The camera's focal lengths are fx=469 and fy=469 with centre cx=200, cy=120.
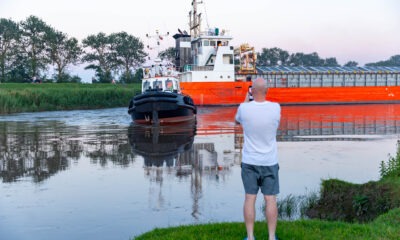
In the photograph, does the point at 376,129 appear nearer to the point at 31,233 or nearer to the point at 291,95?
the point at 31,233

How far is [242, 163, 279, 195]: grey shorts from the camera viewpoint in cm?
525

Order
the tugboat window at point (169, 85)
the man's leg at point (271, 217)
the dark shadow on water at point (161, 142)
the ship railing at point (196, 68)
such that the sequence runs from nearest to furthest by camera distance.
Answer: the man's leg at point (271, 217), the dark shadow on water at point (161, 142), the tugboat window at point (169, 85), the ship railing at point (196, 68)

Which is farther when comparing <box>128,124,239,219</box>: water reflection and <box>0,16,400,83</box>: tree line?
<box>0,16,400,83</box>: tree line

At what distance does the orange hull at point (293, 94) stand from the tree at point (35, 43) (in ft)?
111

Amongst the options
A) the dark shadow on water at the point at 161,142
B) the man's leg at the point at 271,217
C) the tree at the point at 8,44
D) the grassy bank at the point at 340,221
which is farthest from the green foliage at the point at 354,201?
the tree at the point at 8,44

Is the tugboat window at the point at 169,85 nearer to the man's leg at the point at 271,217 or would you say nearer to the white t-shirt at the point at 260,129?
the white t-shirt at the point at 260,129

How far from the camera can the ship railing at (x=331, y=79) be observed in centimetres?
4897

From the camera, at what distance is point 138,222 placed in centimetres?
722

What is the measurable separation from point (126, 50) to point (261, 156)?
240ft

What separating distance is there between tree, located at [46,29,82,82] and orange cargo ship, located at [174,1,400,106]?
27564 millimetres

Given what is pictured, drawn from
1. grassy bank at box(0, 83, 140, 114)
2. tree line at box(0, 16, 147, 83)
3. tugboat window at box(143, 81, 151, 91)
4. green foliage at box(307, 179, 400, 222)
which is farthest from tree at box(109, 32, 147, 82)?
green foliage at box(307, 179, 400, 222)

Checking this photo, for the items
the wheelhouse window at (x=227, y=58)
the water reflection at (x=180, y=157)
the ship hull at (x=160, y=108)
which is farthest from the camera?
the wheelhouse window at (x=227, y=58)

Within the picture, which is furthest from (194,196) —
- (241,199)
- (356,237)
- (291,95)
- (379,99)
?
(379,99)

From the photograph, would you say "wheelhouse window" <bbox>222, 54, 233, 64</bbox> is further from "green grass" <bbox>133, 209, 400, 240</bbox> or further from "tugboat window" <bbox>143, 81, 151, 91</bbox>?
"green grass" <bbox>133, 209, 400, 240</bbox>
